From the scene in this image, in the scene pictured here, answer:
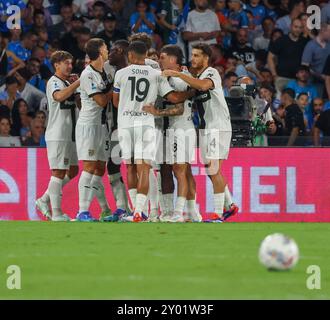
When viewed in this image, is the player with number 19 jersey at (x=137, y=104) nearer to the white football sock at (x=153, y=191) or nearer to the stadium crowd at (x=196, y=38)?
the white football sock at (x=153, y=191)

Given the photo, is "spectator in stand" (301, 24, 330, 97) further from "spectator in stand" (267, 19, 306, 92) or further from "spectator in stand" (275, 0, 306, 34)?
"spectator in stand" (275, 0, 306, 34)

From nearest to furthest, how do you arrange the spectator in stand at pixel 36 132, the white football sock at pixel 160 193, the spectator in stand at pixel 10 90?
the white football sock at pixel 160 193 → the spectator in stand at pixel 36 132 → the spectator in stand at pixel 10 90

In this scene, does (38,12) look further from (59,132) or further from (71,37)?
(59,132)

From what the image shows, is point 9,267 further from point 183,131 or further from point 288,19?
point 288,19

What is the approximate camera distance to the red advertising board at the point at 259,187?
56.4ft

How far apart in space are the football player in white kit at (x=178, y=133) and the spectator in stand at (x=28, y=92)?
5.84 m

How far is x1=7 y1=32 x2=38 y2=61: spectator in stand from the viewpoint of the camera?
2155cm

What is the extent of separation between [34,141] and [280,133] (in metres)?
4.10

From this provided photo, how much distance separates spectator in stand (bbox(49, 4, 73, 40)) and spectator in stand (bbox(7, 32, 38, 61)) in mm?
442

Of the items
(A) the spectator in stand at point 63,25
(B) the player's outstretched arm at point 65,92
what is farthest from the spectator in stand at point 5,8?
(B) the player's outstretched arm at point 65,92

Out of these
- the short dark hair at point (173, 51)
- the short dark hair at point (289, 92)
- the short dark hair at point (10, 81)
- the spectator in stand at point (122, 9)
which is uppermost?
the spectator in stand at point (122, 9)

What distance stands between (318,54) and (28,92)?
17.5 feet

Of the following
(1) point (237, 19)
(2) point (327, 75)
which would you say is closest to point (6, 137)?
(1) point (237, 19)
